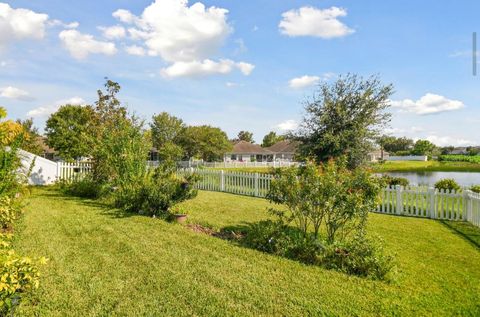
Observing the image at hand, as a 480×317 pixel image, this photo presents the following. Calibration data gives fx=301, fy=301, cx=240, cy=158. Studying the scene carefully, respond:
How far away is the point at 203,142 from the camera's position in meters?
47.0

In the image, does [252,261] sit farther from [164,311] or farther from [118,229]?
[118,229]

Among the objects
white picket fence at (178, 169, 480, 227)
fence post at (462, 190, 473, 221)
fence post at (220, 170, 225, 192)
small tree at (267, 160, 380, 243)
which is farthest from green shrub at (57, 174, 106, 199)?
fence post at (462, 190, 473, 221)

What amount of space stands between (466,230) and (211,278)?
7647mm

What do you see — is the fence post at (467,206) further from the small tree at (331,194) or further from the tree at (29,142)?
the tree at (29,142)

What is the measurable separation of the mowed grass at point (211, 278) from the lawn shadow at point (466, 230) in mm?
85

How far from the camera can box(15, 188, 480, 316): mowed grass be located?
12.7 feet

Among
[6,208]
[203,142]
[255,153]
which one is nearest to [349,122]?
[6,208]

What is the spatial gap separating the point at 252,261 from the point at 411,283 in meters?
2.57

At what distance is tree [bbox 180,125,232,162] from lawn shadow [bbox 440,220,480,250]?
128 feet

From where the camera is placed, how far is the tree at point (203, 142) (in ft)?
154

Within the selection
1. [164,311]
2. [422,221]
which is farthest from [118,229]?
[422,221]

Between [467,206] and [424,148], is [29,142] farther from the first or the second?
[424,148]

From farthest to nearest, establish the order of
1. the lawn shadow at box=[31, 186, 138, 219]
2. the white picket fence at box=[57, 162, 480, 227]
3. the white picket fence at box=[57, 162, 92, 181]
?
the white picket fence at box=[57, 162, 92, 181]
the white picket fence at box=[57, 162, 480, 227]
the lawn shadow at box=[31, 186, 138, 219]

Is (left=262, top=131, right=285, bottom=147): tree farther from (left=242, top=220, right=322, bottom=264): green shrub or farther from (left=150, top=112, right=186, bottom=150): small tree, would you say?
(left=242, top=220, right=322, bottom=264): green shrub
